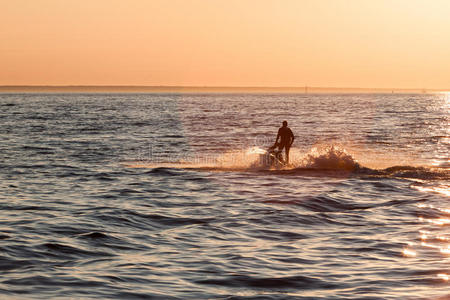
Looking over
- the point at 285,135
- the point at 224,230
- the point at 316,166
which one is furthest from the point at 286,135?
the point at 224,230

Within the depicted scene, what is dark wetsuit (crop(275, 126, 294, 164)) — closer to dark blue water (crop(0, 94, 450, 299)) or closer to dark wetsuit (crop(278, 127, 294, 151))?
dark wetsuit (crop(278, 127, 294, 151))

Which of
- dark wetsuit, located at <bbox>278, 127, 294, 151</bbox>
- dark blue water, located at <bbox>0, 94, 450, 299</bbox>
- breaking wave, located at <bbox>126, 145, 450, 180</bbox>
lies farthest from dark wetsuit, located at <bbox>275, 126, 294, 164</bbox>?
dark blue water, located at <bbox>0, 94, 450, 299</bbox>

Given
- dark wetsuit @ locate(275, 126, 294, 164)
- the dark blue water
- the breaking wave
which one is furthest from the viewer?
dark wetsuit @ locate(275, 126, 294, 164)

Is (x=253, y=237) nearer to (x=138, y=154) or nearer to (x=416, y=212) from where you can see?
(x=416, y=212)

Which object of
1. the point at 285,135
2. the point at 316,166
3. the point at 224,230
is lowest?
the point at 316,166

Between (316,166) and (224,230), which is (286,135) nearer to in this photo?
(316,166)

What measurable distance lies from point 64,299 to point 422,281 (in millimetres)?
5149

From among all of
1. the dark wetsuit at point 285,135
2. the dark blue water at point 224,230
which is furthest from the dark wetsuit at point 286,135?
the dark blue water at point 224,230

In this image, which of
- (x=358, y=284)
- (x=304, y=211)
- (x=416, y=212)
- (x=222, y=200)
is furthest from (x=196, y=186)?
(x=358, y=284)

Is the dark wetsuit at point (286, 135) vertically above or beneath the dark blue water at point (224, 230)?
above

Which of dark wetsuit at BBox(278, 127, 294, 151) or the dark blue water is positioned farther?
dark wetsuit at BBox(278, 127, 294, 151)

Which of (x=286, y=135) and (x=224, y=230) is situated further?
(x=286, y=135)

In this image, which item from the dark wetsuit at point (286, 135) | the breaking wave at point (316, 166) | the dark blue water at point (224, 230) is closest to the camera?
the dark blue water at point (224, 230)

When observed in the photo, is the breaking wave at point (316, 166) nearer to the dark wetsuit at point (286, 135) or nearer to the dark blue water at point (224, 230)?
the dark blue water at point (224, 230)
